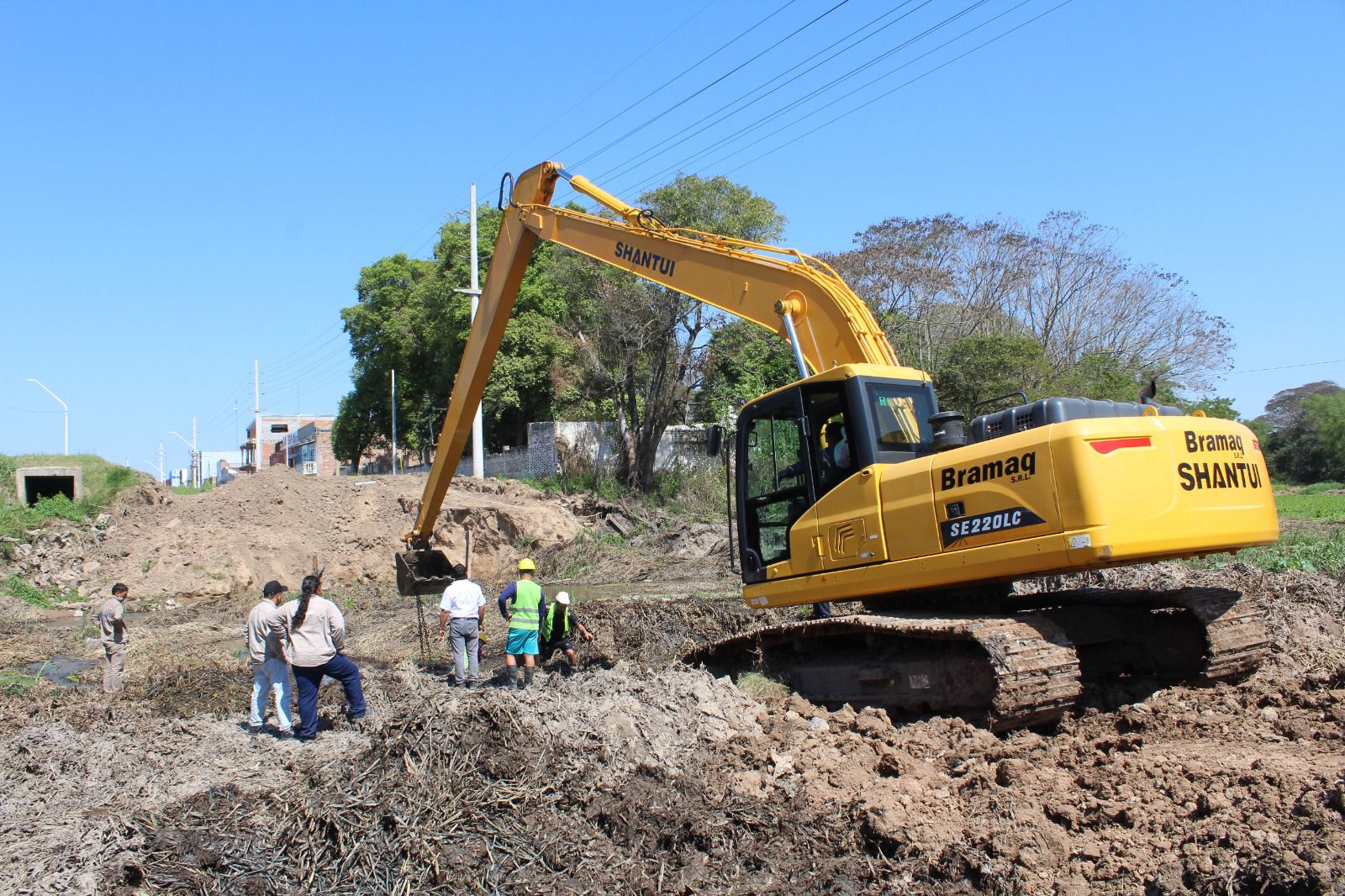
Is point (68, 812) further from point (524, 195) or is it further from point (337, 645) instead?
point (524, 195)

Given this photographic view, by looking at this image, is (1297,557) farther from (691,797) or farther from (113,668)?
(113,668)

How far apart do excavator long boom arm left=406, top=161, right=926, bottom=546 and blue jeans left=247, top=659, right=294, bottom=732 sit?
15.7ft

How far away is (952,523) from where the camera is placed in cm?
691

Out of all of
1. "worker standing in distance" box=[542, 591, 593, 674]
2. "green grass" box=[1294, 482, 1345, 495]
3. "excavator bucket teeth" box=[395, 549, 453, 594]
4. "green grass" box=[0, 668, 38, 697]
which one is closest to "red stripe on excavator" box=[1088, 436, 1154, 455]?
"worker standing in distance" box=[542, 591, 593, 674]

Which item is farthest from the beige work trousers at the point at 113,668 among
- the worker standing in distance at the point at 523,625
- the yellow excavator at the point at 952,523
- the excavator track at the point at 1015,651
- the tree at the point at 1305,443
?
the tree at the point at 1305,443

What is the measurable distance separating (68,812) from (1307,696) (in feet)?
25.7

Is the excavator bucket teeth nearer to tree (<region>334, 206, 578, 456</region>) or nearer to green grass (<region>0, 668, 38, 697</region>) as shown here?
green grass (<region>0, 668, 38, 697</region>)

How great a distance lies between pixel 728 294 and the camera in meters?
9.64

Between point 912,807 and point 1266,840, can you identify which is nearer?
point 1266,840

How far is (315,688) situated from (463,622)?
2.41m

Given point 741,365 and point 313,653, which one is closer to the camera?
point 313,653

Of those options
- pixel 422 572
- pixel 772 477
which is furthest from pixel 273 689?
pixel 422 572

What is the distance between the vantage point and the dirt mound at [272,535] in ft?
69.0

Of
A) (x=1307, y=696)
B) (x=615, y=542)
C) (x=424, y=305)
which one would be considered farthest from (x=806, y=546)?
(x=424, y=305)
